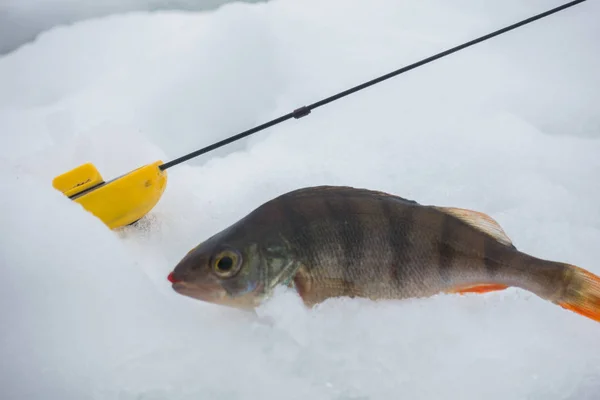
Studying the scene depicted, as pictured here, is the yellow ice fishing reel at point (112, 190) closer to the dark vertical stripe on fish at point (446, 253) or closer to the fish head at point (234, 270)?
the fish head at point (234, 270)

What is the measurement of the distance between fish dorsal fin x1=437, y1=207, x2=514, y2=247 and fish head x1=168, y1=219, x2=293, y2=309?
0.48 m

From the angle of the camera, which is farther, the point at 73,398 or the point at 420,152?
the point at 420,152

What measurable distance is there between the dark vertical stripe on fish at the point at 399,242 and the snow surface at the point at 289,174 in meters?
0.08

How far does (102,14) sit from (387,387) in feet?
12.9

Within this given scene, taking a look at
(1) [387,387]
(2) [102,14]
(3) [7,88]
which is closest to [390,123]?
(1) [387,387]

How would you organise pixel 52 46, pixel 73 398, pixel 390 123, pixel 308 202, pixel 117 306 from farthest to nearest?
pixel 52 46 → pixel 390 123 → pixel 308 202 → pixel 117 306 → pixel 73 398

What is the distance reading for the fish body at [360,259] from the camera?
1.25m

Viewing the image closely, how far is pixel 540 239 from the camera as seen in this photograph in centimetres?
169

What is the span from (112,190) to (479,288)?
109 centimetres

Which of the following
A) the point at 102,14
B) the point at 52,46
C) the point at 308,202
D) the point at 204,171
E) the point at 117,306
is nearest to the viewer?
the point at 117,306

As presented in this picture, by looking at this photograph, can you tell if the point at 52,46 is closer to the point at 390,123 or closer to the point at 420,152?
the point at 390,123

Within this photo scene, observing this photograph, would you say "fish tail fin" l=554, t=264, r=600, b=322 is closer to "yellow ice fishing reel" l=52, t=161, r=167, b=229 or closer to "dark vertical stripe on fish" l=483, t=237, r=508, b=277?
"dark vertical stripe on fish" l=483, t=237, r=508, b=277

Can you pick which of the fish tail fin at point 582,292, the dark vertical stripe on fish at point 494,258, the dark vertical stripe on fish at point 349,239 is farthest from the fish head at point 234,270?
the fish tail fin at point 582,292

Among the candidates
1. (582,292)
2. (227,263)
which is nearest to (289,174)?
(227,263)
